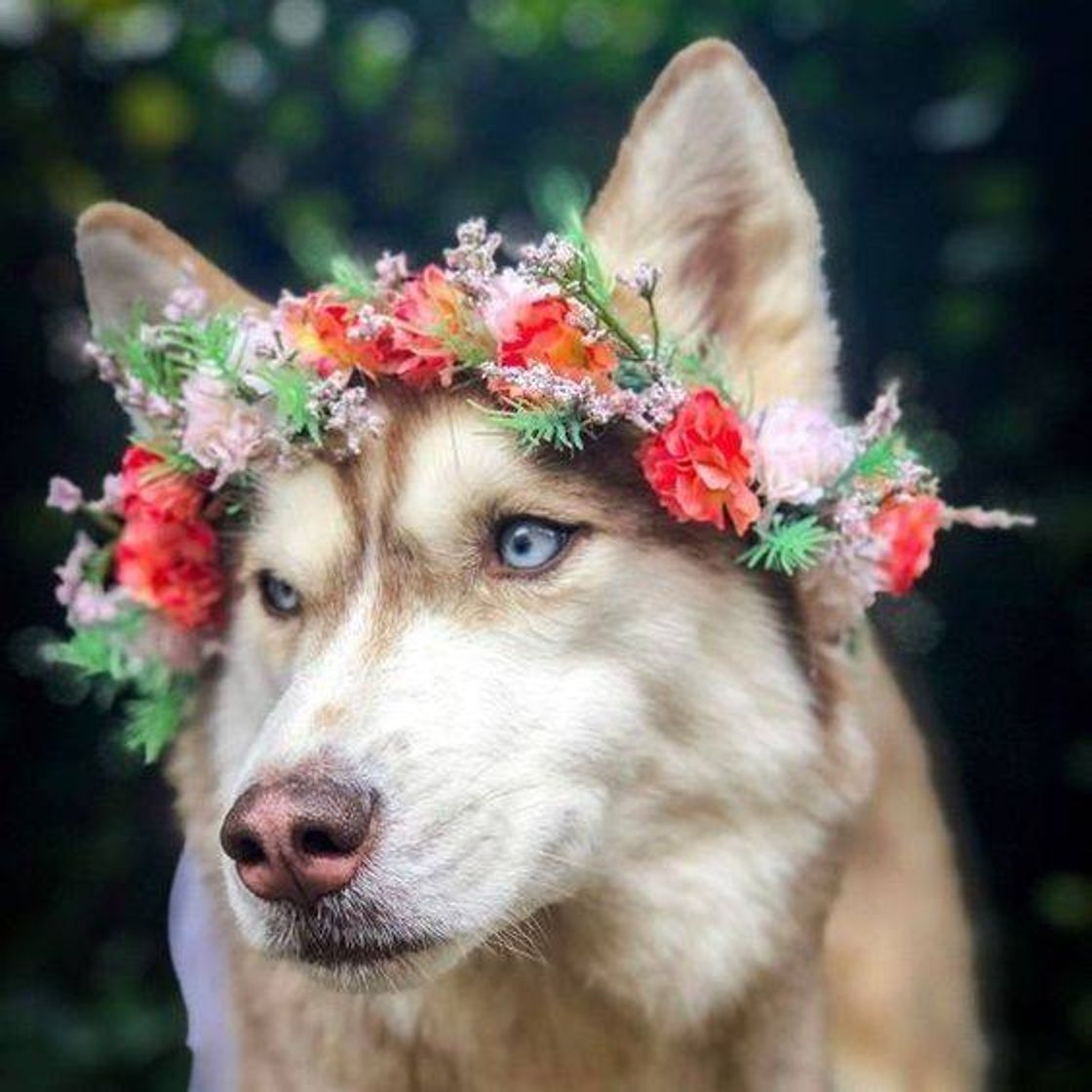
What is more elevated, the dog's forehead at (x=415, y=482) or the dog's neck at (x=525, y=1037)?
the dog's forehead at (x=415, y=482)

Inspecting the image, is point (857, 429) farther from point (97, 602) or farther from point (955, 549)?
point (955, 549)

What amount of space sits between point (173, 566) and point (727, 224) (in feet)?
1.98

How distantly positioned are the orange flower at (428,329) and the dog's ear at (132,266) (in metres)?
0.24

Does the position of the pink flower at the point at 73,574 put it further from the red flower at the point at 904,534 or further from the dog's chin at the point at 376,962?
the red flower at the point at 904,534

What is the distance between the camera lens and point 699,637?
1688 mm

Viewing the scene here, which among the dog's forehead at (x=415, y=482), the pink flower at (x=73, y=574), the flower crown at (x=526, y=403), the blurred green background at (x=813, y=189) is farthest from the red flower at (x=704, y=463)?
the blurred green background at (x=813, y=189)

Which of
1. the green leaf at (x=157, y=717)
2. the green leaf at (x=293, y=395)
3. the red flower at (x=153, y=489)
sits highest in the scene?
the green leaf at (x=293, y=395)

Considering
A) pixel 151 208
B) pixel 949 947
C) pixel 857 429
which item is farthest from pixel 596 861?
pixel 151 208

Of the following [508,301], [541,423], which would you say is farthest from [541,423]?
[508,301]

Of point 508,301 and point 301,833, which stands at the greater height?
point 508,301

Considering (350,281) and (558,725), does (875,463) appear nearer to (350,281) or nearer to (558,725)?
(558,725)

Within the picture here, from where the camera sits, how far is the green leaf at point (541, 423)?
1545 millimetres

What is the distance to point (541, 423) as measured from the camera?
1.55m

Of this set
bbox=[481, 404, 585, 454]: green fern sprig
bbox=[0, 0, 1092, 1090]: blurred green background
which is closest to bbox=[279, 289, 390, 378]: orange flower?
bbox=[481, 404, 585, 454]: green fern sprig
